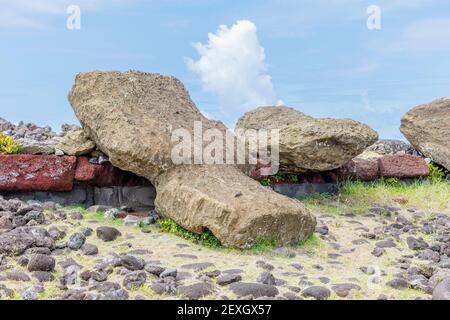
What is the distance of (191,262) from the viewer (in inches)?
216

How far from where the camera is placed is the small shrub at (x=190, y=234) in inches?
244

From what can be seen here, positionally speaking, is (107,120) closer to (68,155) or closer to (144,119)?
(144,119)

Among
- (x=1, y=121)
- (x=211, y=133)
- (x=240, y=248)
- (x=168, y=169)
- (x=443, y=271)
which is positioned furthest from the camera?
(x=1, y=121)

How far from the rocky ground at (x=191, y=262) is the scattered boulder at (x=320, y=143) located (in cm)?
129

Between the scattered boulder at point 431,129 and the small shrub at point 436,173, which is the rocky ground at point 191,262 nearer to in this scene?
the small shrub at point 436,173

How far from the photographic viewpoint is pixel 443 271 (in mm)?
5414

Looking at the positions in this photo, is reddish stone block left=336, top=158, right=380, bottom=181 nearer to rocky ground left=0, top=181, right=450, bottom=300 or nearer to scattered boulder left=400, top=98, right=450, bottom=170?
scattered boulder left=400, top=98, right=450, bottom=170

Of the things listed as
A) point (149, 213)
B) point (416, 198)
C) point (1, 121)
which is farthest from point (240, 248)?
point (1, 121)

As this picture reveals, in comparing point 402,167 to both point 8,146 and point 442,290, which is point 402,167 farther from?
point 8,146

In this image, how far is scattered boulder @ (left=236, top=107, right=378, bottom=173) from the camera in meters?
8.29

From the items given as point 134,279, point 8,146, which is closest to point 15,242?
point 134,279

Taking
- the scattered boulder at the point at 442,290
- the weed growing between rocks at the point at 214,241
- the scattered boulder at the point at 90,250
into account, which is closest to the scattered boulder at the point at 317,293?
the scattered boulder at the point at 442,290

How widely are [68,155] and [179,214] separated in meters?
2.27

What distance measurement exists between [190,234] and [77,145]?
7.95 feet
